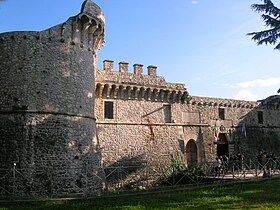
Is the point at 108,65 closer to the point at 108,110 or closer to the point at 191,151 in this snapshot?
the point at 108,110

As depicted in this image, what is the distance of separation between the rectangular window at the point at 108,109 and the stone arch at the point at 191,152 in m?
6.96

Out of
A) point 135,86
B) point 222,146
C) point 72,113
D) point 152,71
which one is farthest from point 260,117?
point 72,113

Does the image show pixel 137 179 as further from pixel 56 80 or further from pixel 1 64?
pixel 1 64

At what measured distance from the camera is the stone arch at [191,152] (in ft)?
77.8

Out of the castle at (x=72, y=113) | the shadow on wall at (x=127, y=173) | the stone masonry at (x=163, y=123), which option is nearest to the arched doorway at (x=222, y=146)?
the stone masonry at (x=163, y=123)

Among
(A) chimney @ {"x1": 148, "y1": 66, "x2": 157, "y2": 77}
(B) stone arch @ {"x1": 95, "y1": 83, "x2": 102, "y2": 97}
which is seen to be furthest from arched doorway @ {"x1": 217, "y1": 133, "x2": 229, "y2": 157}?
(B) stone arch @ {"x1": 95, "y1": 83, "x2": 102, "y2": 97}

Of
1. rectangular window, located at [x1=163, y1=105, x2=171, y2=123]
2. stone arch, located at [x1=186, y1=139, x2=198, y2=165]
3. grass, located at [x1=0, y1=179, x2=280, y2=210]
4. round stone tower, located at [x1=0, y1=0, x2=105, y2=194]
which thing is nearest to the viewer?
grass, located at [x1=0, y1=179, x2=280, y2=210]

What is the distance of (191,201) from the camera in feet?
34.3

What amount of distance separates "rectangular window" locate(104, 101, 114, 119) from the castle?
0.07 metres

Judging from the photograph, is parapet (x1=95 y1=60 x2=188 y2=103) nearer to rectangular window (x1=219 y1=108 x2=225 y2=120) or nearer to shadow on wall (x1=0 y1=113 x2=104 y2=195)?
rectangular window (x1=219 y1=108 x2=225 y2=120)

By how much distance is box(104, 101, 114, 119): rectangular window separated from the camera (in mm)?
20453

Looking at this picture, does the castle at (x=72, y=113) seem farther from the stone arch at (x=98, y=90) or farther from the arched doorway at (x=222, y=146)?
the arched doorway at (x=222, y=146)

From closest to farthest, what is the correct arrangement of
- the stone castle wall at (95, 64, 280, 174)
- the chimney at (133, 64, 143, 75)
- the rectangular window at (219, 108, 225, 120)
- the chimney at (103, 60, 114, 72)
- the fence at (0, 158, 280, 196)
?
the fence at (0, 158, 280, 196), the stone castle wall at (95, 64, 280, 174), the chimney at (103, 60, 114, 72), the chimney at (133, 64, 143, 75), the rectangular window at (219, 108, 225, 120)

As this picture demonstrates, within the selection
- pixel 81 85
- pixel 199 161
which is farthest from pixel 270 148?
pixel 81 85
